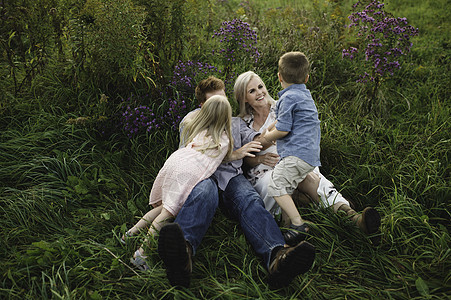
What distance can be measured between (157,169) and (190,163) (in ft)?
3.14

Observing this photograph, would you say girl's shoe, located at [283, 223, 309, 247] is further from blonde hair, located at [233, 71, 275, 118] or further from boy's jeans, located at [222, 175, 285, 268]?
blonde hair, located at [233, 71, 275, 118]

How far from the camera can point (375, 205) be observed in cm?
319

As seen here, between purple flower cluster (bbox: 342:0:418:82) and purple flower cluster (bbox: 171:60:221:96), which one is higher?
purple flower cluster (bbox: 342:0:418:82)

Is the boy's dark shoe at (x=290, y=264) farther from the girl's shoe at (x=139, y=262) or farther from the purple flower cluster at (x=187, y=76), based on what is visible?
the purple flower cluster at (x=187, y=76)

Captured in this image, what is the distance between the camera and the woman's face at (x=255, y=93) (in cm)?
337

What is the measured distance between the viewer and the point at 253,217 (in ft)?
8.20

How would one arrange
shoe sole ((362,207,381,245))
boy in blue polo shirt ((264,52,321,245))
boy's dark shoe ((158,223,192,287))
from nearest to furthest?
1. boy's dark shoe ((158,223,192,287))
2. shoe sole ((362,207,381,245))
3. boy in blue polo shirt ((264,52,321,245))

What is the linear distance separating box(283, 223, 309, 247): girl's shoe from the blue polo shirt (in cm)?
52

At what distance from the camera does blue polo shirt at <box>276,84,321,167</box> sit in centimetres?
271

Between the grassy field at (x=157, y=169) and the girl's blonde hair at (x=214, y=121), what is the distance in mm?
665

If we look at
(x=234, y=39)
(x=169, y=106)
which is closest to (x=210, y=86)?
(x=169, y=106)

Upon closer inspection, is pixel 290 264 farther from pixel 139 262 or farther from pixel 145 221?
pixel 145 221

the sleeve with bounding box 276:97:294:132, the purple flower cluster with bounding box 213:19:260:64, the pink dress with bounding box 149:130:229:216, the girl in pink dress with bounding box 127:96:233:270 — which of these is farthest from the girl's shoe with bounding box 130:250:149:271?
the purple flower cluster with bounding box 213:19:260:64

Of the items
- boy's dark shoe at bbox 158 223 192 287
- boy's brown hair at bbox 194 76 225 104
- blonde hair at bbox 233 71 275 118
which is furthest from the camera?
blonde hair at bbox 233 71 275 118
